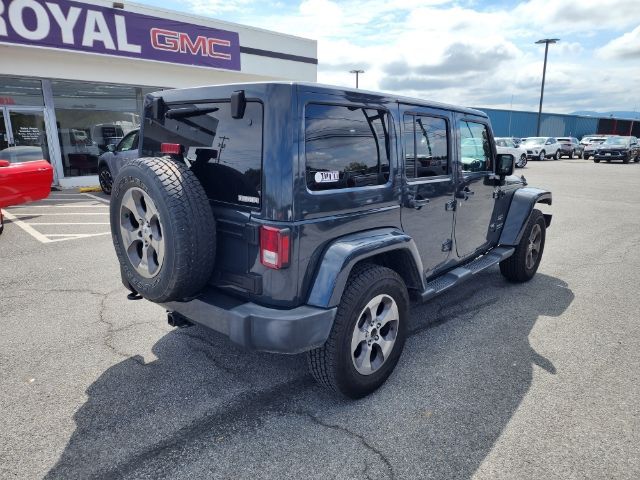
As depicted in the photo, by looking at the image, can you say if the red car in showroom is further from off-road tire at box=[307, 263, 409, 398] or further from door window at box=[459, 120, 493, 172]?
door window at box=[459, 120, 493, 172]

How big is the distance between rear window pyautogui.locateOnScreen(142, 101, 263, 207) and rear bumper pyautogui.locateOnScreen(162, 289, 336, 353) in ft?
2.06

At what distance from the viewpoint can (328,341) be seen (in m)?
2.57

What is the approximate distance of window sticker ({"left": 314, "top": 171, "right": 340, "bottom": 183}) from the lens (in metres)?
2.52

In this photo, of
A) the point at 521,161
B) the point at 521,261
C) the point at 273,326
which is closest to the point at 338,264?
the point at 273,326

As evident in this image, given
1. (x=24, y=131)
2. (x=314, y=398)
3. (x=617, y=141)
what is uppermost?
(x=24, y=131)

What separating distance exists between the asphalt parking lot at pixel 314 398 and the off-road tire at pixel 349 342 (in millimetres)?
157

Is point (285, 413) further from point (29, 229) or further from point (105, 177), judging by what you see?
point (105, 177)

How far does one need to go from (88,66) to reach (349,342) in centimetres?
1365

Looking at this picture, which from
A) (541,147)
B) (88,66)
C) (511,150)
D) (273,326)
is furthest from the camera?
(541,147)

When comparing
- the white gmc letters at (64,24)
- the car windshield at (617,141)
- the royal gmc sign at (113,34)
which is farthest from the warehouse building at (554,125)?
the white gmc letters at (64,24)

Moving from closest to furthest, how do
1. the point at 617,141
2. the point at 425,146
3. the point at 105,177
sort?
the point at 425,146 → the point at 105,177 → the point at 617,141

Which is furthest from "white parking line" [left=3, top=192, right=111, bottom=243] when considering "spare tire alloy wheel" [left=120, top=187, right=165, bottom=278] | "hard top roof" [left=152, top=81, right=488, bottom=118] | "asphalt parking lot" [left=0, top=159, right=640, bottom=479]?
"hard top roof" [left=152, top=81, right=488, bottom=118]

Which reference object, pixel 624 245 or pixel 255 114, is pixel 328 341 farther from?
pixel 624 245

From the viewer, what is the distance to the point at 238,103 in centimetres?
240
